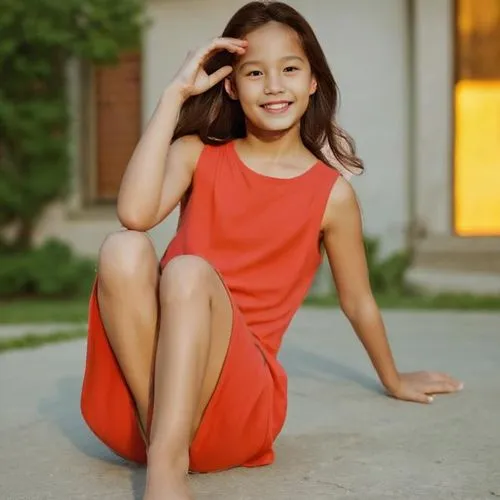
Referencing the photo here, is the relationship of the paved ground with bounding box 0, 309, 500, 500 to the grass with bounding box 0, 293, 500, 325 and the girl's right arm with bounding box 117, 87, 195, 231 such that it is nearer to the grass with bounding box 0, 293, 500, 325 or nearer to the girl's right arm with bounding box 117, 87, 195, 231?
the girl's right arm with bounding box 117, 87, 195, 231

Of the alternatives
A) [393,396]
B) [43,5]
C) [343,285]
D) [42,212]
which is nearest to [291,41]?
[343,285]

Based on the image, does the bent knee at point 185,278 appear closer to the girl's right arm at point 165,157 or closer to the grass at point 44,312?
the girl's right arm at point 165,157

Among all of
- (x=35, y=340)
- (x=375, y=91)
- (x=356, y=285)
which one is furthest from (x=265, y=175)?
(x=375, y=91)

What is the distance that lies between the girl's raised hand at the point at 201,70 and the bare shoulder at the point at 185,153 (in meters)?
0.12

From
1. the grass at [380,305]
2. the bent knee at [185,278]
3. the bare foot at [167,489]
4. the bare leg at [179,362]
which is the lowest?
the grass at [380,305]

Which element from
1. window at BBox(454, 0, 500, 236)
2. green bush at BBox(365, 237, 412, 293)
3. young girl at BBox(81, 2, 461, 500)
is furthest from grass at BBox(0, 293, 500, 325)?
young girl at BBox(81, 2, 461, 500)

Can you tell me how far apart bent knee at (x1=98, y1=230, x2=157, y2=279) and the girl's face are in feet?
1.74

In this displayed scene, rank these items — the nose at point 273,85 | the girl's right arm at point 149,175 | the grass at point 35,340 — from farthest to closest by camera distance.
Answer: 1. the grass at point 35,340
2. the nose at point 273,85
3. the girl's right arm at point 149,175

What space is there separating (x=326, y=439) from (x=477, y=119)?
6463 millimetres

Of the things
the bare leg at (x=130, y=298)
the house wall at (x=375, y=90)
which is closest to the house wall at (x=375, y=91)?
the house wall at (x=375, y=90)

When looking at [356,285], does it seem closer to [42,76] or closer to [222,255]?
[222,255]

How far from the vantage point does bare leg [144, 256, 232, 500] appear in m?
2.31

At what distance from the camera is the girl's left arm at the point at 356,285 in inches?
112

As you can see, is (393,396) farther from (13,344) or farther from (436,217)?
(436,217)
